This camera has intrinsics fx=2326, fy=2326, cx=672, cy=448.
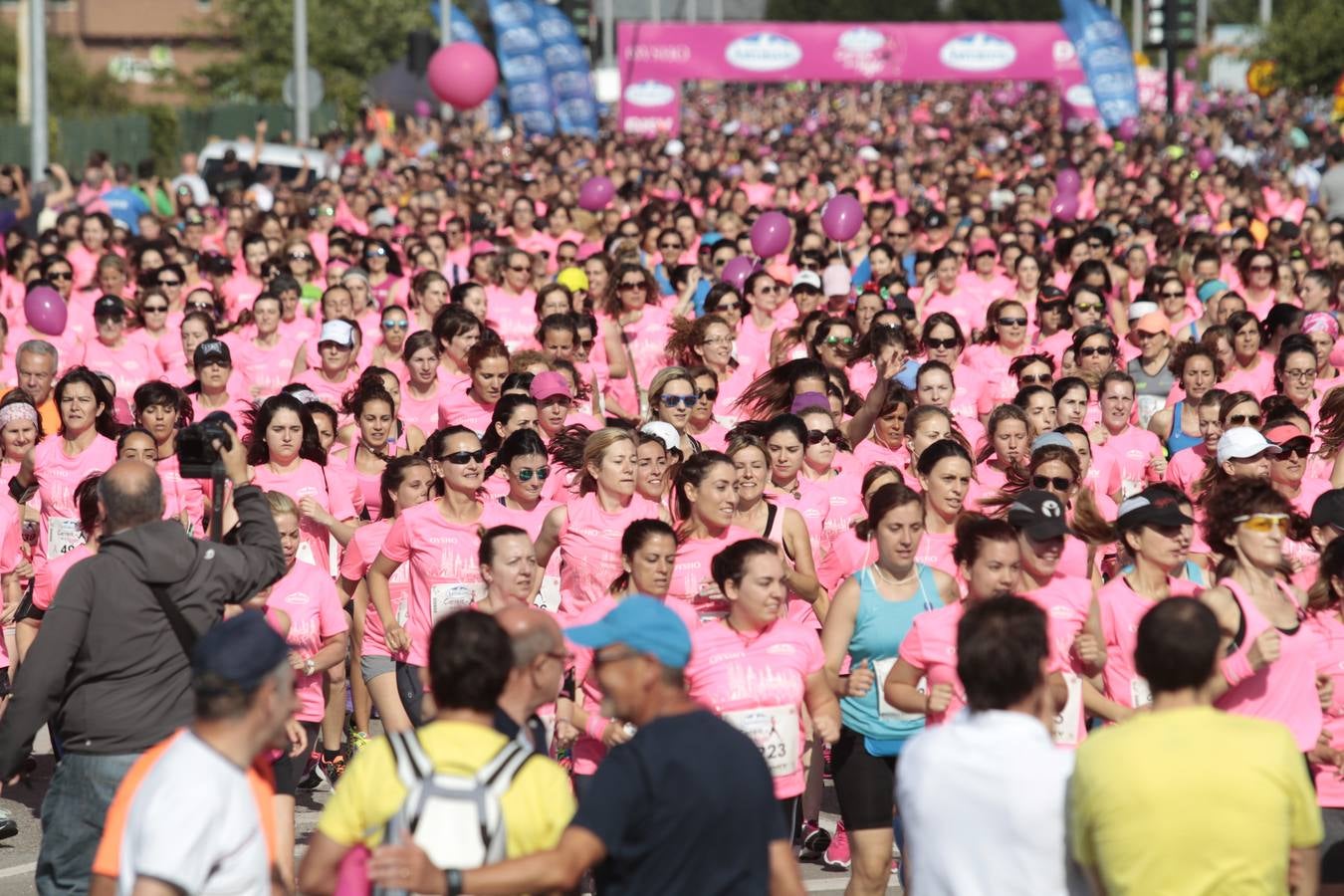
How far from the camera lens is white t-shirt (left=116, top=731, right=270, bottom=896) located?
464 cm

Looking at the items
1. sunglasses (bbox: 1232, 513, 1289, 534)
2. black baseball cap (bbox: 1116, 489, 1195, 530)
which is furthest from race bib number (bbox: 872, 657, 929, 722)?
sunglasses (bbox: 1232, 513, 1289, 534)

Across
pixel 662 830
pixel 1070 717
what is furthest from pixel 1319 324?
pixel 662 830

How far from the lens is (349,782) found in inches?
187

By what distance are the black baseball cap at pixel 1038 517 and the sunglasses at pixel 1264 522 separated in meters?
0.59

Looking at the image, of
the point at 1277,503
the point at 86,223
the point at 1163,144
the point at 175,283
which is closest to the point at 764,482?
the point at 1277,503

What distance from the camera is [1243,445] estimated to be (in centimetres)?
911

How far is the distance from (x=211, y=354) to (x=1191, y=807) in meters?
8.12

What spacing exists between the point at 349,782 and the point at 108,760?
166 centimetres

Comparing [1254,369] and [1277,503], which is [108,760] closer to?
[1277,503]

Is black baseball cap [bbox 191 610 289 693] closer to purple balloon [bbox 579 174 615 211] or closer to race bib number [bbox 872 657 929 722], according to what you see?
race bib number [bbox 872 657 929 722]

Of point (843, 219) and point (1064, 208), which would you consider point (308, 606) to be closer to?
point (843, 219)

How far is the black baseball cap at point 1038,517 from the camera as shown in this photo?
7125 millimetres

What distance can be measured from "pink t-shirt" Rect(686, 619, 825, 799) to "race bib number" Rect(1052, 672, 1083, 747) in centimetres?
72

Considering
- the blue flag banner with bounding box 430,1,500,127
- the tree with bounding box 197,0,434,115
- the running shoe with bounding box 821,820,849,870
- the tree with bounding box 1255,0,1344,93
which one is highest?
the tree with bounding box 197,0,434,115
